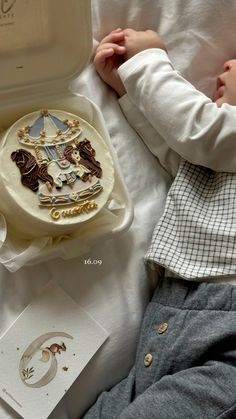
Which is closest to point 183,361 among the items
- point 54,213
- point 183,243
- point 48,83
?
point 183,243

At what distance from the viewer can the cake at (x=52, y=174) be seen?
2.60 ft

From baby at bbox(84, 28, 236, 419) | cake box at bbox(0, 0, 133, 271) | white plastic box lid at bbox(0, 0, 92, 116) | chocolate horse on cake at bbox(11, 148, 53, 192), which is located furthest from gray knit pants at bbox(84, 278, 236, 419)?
white plastic box lid at bbox(0, 0, 92, 116)

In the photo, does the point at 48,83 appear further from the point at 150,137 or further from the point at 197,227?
the point at 197,227

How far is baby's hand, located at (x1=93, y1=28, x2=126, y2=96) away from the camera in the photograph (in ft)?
3.11

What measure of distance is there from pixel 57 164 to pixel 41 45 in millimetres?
168

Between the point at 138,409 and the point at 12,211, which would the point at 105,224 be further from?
the point at 138,409

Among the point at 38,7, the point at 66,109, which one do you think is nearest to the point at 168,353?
the point at 66,109

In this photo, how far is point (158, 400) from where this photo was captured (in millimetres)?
785

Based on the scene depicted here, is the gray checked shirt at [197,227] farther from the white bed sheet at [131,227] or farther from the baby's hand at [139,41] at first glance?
the baby's hand at [139,41]

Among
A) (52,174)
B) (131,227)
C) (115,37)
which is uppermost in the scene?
(115,37)

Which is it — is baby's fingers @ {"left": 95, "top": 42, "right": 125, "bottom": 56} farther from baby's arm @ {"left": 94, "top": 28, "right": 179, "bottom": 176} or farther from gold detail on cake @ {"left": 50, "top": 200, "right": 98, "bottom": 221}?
gold detail on cake @ {"left": 50, "top": 200, "right": 98, "bottom": 221}

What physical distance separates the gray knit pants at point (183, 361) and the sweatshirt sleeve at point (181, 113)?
0.67ft

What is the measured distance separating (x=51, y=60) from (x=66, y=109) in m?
0.10

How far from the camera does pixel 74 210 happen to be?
808mm
